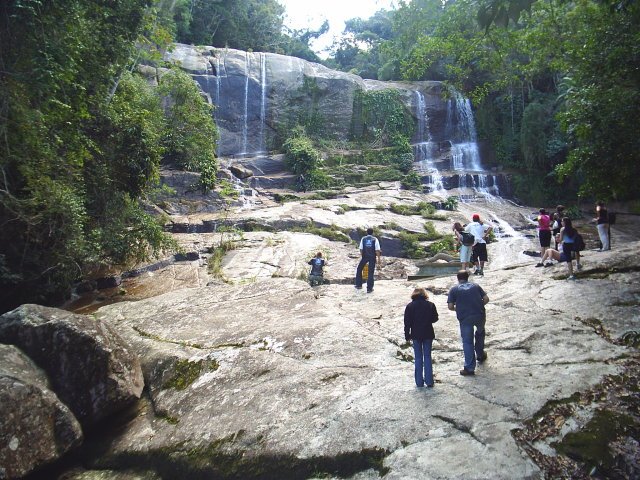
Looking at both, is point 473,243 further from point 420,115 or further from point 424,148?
point 420,115

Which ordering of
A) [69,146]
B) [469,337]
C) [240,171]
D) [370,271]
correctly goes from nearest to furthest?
[469,337]
[370,271]
[69,146]
[240,171]

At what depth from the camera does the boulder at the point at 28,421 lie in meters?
4.59

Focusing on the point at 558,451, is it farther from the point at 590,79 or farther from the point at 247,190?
the point at 247,190

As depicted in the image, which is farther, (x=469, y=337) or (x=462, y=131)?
(x=462, y=131)

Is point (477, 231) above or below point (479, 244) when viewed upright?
above

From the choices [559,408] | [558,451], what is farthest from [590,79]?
[558,451]

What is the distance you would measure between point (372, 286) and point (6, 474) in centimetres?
676

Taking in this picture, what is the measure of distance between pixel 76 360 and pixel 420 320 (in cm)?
452

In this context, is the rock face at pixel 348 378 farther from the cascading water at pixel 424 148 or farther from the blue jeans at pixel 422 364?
the cascading water at pixel 424 148

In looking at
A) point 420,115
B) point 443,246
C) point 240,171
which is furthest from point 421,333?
point 420,115

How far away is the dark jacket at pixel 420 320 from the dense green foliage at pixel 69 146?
315 inches

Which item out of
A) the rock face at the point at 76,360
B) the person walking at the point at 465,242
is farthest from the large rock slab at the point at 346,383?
the person walking at the point at 465,242

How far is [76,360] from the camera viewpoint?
573cm

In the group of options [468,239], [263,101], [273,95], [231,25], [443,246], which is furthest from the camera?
[231,25]
